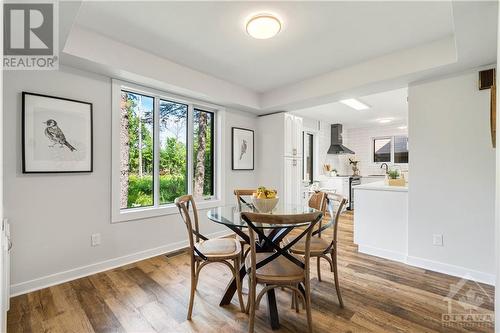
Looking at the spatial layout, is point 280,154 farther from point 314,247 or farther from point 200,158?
point 314,247

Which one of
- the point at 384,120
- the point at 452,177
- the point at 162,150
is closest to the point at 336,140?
the point at 384,120

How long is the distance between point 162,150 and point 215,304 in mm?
2142

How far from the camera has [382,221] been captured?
3217mm

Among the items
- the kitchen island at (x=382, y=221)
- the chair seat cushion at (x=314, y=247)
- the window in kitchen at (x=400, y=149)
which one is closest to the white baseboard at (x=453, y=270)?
the kitchen island at (x=382, y=221)

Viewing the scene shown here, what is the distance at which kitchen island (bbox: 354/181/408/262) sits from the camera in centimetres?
305

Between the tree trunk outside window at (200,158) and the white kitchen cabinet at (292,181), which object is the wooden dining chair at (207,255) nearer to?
the tree trunk outside window at (200,158)

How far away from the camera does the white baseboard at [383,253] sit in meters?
3.04

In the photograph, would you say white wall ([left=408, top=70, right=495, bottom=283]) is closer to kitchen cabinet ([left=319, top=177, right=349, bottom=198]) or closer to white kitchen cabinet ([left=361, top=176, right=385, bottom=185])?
kitchen cabinet ([left=319, top=177, right=349, bottom=198])

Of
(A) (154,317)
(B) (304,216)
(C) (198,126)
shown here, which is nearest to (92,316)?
(A) (154,317)

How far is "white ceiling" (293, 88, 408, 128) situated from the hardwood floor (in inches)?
118

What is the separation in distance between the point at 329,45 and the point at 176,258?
120 inches

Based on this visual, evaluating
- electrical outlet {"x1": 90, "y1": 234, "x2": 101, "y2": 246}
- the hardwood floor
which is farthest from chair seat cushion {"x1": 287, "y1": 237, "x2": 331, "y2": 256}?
electrical outlet {"x1": 90, "y1": 234, "x2": 101, "y2": 246}

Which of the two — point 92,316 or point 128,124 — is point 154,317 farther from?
point 128,124

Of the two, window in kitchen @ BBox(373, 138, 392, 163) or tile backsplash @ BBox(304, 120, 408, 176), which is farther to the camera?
window in kitchen @ BBox(373, 138, 392, 163)
